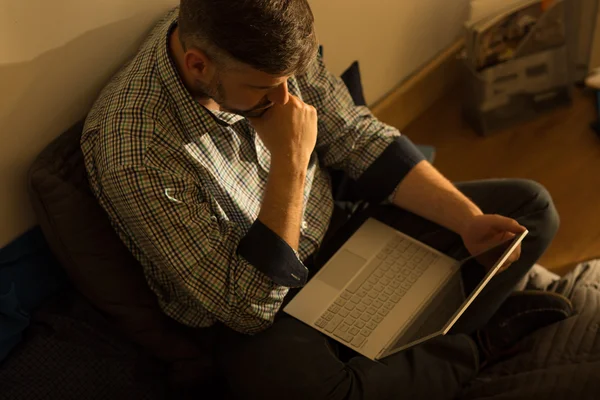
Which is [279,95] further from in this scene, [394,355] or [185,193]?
[394,355]

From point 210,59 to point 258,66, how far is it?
0.26 ft

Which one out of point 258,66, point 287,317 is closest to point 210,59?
point 258,66

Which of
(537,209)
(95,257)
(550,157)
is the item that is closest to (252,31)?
(95,257)

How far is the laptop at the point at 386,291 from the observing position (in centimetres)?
131

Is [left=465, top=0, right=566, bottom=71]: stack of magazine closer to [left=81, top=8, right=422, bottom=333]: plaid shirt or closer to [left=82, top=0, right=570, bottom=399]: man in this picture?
[left=82, top=0, right=570, bottom=399]: man

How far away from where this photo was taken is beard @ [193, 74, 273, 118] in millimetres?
1130

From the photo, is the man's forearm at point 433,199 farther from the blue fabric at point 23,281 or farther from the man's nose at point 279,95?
the blue fabric at point 23,281

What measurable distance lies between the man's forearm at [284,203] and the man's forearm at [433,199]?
31 cm

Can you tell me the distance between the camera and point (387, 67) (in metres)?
2.05

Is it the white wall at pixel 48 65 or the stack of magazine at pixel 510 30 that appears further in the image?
the stack of magazine at pixel 510 30

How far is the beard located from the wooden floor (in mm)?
973

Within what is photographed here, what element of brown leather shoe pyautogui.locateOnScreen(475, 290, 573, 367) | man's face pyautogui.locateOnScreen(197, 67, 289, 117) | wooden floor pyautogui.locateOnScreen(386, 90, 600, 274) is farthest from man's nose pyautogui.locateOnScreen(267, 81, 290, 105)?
wooden floor pyautogui.locateOnScreen(386, 90, 600, 274)

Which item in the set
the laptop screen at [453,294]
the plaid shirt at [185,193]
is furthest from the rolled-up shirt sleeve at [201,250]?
the laptop screen at [453,294]

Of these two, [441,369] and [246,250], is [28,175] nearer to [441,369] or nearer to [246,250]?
[246,250]
